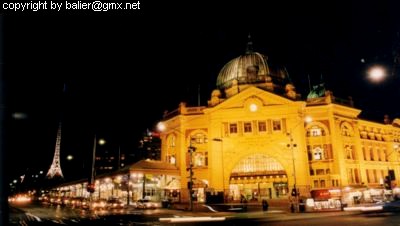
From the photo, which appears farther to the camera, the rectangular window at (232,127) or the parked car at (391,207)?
the rectangular window at (232,127)

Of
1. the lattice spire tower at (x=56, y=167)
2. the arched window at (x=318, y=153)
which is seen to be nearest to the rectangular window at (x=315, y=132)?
the arched window at (x=318, y=153)

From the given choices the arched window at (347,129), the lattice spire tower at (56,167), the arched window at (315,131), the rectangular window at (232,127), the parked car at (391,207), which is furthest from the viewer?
the lattice spire tower at (56,167)

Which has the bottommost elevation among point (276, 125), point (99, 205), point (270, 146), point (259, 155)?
point (99, 205)

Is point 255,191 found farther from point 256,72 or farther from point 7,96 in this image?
point 7,96

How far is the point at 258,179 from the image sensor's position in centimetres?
6138

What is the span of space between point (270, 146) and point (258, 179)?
5984 mm

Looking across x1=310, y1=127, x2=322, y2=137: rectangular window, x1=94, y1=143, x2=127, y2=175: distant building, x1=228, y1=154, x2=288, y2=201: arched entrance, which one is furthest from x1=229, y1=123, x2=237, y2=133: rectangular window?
x1=94, y1=143, x2=127, y2=175: distant building

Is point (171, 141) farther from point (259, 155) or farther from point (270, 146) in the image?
point (270, 146)

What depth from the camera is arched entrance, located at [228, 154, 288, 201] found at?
61.0m

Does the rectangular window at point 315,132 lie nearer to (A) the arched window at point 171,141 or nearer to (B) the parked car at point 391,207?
(B) the parked car at point 391,207

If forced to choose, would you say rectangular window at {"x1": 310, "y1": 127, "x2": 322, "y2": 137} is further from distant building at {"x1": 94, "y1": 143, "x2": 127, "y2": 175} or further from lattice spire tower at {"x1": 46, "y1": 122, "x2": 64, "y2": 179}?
lattice spire tower at {"x1": 46, "y1": 122, "x2": 64, "y2": 179}

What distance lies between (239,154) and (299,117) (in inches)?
483

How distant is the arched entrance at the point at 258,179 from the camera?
61.0m

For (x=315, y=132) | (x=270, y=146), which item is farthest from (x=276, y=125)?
(x=315, y=132)
